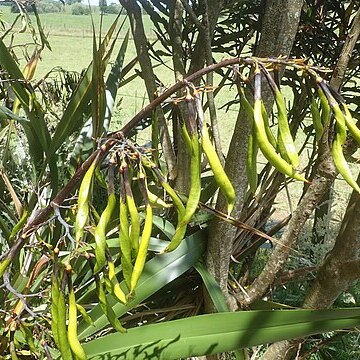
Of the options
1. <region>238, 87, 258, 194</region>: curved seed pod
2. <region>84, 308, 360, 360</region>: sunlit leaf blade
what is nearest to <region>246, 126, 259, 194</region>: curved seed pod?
<region>238, 87, 258, 194</region>: curved seed pod

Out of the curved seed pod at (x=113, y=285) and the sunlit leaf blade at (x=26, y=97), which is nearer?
the curved seed pod at (x=113, y=285)

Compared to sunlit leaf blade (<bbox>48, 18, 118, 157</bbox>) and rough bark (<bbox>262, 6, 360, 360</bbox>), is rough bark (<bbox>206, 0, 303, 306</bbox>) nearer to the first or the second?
rough bark (<bbox>262, 6, 360, 360</bbox>)

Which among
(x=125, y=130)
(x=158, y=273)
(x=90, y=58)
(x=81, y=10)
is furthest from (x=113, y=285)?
(x=90, y=58)

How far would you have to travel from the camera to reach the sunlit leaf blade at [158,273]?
0.78 meters

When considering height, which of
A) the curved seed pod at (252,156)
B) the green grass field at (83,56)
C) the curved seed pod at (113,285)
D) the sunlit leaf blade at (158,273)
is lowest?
the green grass field at (83,56)

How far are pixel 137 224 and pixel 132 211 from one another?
1cm

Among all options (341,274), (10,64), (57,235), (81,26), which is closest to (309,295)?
(341,274)

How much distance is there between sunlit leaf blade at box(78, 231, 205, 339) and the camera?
30.9 inches

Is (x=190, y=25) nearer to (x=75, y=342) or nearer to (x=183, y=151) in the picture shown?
(x=183, y=151)

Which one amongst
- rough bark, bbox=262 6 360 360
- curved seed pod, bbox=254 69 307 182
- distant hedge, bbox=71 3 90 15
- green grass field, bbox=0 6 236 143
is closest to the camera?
curved seed pod, bbox=254 69 307 182

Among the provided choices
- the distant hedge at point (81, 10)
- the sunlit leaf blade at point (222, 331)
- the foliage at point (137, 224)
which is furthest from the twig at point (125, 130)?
the distant hedge at point (81, 10)

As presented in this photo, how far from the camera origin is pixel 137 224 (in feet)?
1.20

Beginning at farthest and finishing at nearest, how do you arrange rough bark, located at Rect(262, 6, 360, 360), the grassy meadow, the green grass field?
the green grass field
the grassy meadow
rough bark, located at Rect(262, 6, 360, 360)

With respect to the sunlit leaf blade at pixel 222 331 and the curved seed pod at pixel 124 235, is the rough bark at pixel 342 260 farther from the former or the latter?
the curved seed pod at pixel 124 235
